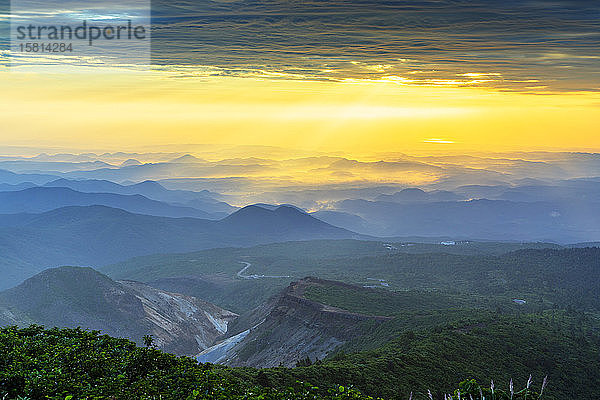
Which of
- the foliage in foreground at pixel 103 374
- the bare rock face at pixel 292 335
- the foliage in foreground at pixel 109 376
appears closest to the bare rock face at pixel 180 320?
the bare rock face at pixel 292 335

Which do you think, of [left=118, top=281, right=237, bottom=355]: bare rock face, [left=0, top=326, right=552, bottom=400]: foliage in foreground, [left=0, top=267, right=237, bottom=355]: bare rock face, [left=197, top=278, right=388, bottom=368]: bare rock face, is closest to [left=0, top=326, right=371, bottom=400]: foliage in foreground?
[left=0, top=326, right=552, bottom=400]: foliage in foreground

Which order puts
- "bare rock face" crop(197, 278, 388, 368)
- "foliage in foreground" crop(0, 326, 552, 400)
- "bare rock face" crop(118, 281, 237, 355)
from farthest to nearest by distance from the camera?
1. "bare rock face" crop(118, 281, 237, 355)
2. "bare rock face" crop(197, 278, 388, 368)
3. "foliage in foreground" crop(0, 326, 552, 400)

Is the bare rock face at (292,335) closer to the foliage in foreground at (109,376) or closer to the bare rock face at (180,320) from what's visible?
the bare rock face at (180,320)

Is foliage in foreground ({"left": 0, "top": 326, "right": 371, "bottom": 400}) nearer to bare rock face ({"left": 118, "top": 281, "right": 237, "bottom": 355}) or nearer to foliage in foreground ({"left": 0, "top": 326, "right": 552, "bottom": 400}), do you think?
foliage in foreground ({"left": 0, "top": 326, "right": 552, "bottom": 400})

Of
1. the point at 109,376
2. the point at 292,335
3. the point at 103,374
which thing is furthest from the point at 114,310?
the point at 109,376

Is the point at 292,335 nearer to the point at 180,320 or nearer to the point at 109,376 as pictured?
the point at 180,320

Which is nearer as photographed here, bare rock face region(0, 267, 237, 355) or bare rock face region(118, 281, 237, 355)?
bare rock face region(118, 281, 237, 355)

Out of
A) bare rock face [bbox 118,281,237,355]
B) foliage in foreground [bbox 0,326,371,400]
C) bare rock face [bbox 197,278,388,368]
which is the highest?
foliage in foreground [bbox 0,326,371,400]
